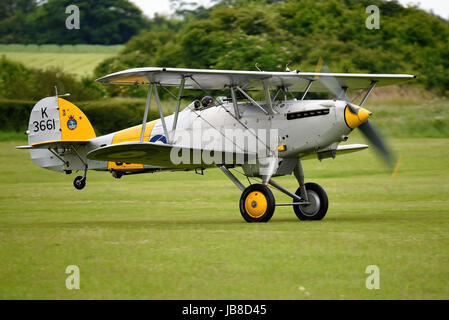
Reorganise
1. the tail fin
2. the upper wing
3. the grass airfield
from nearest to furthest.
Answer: the grass airfield, the upper wing, the tail fin

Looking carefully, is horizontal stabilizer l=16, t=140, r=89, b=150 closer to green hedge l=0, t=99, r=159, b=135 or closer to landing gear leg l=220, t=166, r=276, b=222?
landing gear leg l=220, t=166, r=276, b=222

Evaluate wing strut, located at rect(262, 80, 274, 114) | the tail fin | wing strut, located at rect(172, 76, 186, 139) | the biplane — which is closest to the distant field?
the tail fin

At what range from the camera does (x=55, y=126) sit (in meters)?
15.8

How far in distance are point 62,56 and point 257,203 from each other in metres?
34.3

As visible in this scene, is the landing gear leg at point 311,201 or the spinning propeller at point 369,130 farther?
the landing gear leg at point 311,201

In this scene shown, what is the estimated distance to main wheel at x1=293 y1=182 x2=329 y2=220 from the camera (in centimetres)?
1373

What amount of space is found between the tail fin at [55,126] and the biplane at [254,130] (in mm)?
1680

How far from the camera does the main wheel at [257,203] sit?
12625mm

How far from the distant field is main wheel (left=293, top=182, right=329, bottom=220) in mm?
24719

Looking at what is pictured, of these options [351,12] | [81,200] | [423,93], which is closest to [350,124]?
[81,200]

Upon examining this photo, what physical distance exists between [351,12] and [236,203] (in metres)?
23.2

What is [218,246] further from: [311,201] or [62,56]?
[62,56]

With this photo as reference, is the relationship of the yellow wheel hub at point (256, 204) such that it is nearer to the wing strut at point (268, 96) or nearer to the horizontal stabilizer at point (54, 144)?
the wing strut at point (268, 96)

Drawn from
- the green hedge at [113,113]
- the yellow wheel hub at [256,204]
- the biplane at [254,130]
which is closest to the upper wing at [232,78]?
the biplane at [254,130]
